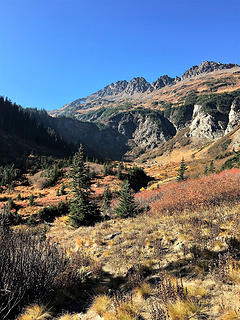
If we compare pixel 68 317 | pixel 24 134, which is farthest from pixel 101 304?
pixel 24 134

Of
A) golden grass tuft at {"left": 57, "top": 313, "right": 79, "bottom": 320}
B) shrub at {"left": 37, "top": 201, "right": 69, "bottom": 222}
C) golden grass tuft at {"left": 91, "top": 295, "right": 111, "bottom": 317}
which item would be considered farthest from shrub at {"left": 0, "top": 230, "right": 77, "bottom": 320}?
shrub at {"left": 37, "top": 201, "right": 69, "bottom": 222}

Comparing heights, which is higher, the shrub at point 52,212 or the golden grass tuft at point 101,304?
the golden grass tuft at point 101,304

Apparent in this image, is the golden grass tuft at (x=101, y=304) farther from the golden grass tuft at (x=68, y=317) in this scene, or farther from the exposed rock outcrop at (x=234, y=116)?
the exposed rock outcrop at (x=234, y=116)

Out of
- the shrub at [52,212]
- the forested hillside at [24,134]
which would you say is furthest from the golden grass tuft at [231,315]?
the forested hillside at [24,134]

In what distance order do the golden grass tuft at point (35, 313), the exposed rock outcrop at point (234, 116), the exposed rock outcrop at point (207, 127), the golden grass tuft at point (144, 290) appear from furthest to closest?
1. the exposed rock outcrop at point (207, 127)
2. the exposed rock outcrop at point (234, 116)
3. the golden grass tuft at point (144, 290)
4. the golden grass tuft at point (35, 313)

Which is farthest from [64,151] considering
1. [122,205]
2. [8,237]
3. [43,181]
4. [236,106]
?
[236,106]

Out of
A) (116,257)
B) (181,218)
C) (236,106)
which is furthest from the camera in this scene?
(236,106)

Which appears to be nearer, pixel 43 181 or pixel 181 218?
pixel 181 218

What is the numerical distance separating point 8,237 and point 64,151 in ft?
370

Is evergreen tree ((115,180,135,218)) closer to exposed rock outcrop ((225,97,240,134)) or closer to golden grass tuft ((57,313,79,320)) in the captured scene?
golden grass tuft ((57,313,79,320))

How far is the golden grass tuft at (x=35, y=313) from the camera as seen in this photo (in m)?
3.11

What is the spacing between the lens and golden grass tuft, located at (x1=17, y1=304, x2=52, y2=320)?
3107 mm

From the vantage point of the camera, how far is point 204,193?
9.74 meters

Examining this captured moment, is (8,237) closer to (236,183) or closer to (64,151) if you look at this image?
(236,183)
